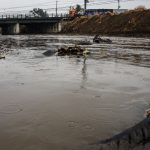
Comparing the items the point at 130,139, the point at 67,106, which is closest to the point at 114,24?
the point at 67,106

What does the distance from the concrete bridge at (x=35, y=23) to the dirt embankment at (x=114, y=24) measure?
152 inches

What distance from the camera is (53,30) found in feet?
281

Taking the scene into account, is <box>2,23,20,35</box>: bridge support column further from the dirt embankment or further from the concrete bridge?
the dirt embankment

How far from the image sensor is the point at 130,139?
18.0ft

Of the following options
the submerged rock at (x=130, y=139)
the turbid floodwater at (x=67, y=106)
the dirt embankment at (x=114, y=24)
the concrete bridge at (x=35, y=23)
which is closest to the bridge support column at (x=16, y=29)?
the concrete bridge at (x=35, y=23)

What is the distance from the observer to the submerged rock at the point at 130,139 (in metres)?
5.41

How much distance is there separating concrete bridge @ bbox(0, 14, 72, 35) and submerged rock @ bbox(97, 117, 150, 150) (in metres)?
78.3

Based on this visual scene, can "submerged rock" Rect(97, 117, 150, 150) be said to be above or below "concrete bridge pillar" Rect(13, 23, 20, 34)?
below

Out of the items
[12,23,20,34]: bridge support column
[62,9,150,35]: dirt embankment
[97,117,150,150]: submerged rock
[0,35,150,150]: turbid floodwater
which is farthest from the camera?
[12,23,20,34]: bridge support column

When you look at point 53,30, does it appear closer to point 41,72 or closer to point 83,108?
point 41,72

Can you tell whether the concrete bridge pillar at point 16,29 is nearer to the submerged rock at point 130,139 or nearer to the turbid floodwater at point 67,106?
the turbid floodwater at point 67,106

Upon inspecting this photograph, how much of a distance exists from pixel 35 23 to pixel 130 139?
271 feet

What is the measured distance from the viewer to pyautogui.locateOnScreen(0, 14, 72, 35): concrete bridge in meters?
83.1

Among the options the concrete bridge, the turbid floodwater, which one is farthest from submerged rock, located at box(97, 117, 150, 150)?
the concrete bridge
